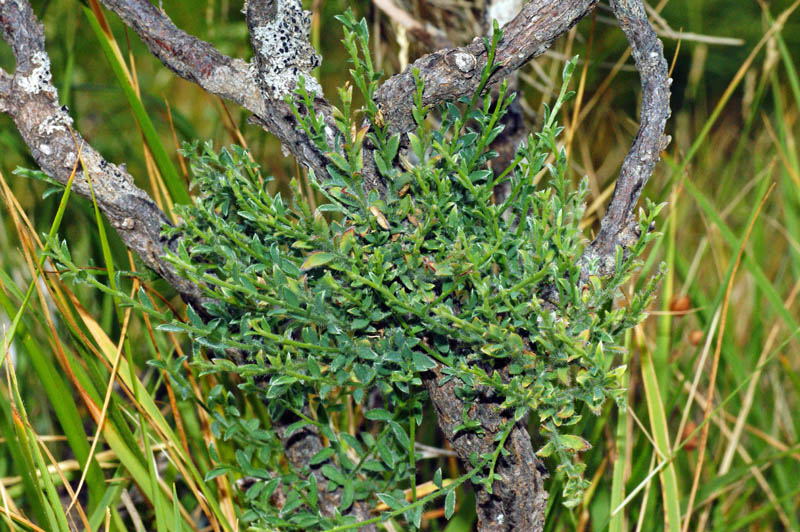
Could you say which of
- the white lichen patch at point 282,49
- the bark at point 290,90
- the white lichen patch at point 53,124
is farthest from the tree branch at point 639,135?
the white lichen patch at point 53,124

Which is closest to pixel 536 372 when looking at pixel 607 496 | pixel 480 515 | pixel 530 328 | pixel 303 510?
pixel 530 328

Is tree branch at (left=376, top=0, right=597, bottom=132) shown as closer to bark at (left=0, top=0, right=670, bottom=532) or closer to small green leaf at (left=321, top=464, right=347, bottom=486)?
bark at (left=0, top=0, right=670, bottom=532)

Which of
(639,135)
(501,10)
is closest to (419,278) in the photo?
(639,135)

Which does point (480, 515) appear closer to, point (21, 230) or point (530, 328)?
point (530, 328)

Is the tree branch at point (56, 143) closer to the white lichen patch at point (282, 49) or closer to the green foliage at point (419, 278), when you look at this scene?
the green foliage at point (419, 278)

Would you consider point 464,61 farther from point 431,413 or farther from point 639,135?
point 431,413

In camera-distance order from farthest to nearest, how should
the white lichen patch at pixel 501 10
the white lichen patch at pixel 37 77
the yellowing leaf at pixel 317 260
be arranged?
the white lichen patch at pixel 501 10, the white lichen patch at pixel 37 77, the yellowing leaf at pixel 317 260

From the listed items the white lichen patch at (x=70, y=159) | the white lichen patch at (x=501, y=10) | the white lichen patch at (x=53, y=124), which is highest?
the white lichen patch at (x=501, y=10)
